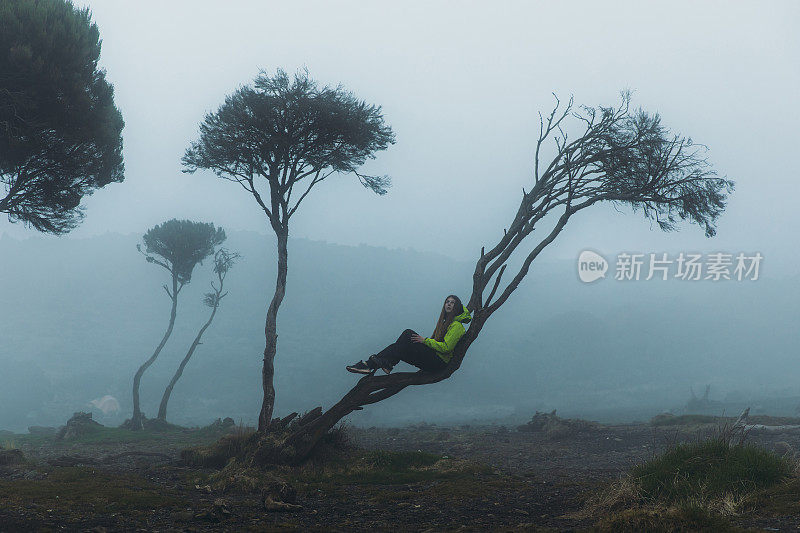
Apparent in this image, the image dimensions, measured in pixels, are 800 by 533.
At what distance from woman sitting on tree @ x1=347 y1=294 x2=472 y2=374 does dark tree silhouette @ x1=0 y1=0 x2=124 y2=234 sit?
1193cm

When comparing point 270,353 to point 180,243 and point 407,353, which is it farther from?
point 180,243

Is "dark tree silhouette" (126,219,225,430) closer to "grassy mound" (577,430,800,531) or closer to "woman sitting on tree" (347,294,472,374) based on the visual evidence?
"woman sitting on tree" (347,294,472,374)

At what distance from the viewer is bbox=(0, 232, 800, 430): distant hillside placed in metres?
76.0

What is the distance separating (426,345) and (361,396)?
2.82m

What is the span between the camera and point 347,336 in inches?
4478

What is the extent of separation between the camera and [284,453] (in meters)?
14.1

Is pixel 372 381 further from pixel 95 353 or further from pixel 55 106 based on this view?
pixel 95 353

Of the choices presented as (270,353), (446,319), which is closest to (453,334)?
(446,319)

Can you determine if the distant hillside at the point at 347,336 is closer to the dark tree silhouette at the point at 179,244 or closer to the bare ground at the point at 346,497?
the dark tree silhouette at the point at 179,244

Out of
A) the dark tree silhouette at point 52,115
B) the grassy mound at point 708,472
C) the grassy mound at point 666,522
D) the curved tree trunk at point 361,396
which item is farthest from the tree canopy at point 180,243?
the grassy mound at point 666,522

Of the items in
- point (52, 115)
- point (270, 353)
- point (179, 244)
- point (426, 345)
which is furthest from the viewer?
point (179, 244)

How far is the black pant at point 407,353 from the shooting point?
1255 centimetres

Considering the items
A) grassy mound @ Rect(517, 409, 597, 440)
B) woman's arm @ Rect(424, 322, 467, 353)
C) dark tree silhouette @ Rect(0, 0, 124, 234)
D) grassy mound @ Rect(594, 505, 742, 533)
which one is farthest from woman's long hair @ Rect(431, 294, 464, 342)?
dark tree silhouette @ Rect(0, 0, 124, 234)

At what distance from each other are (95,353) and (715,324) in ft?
385
